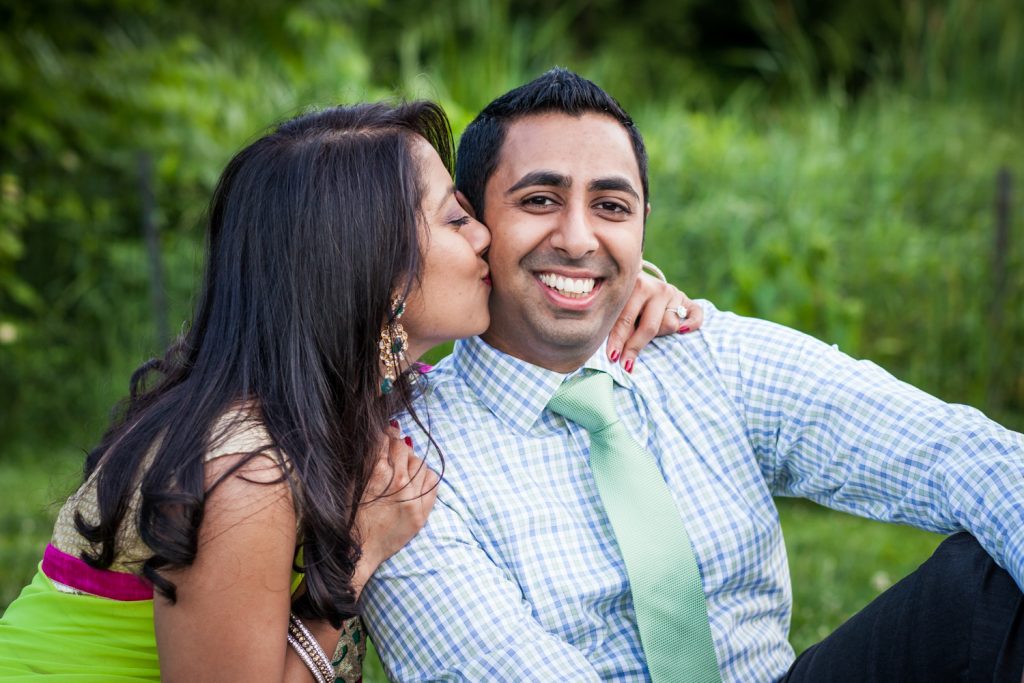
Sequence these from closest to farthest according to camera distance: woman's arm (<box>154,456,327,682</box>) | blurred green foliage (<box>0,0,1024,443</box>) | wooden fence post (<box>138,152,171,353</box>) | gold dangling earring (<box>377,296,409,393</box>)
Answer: woman's arm (<box>154,456,327,682</box>) < gold dangling earring (<box>377,296,409,393</box>) < blurred green foliage (<box>0,0,1024,443</box>) < wooden fence post (<box>138,152,171,353</box>)

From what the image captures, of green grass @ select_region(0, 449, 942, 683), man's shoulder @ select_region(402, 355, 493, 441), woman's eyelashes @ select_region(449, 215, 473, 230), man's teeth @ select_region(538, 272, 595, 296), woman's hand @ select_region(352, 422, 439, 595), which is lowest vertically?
green grass @ select_region(0, 449, 942, 683)

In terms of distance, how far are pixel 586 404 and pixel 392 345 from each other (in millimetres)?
504

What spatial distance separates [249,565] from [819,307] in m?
4.68

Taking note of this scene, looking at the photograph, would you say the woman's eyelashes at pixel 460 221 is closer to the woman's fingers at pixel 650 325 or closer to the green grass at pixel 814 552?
the woman's fingers at pixel 650 325

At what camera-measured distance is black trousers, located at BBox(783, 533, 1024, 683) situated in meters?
2.31

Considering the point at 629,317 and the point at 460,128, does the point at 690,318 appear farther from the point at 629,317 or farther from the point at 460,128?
the point at 460,128

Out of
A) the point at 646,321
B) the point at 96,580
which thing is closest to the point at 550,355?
the point at 646,321

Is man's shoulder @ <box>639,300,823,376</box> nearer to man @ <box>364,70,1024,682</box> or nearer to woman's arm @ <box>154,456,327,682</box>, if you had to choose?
man @ <box>364,70,1024,682</box>

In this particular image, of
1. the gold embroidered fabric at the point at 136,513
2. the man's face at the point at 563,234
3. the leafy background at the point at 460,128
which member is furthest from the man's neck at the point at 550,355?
the leafy background at the point at 460,128

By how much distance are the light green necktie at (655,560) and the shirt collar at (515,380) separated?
0.18m

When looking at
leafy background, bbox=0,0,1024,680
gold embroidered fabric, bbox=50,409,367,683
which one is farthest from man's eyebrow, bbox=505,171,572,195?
leafy background, bbox=0,0,1024,680

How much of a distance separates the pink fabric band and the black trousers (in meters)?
1.52

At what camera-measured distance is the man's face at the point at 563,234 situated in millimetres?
2920

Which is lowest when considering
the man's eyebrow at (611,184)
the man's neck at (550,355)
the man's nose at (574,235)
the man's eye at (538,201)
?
the man's neck at (550,355)
